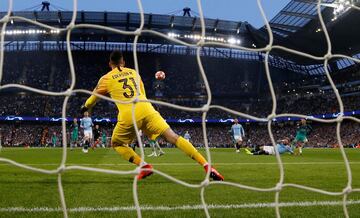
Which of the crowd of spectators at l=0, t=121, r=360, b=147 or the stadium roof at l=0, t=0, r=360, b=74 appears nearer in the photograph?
the stadium roof at l=0, t=0, r=360, b=74

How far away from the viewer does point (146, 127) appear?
5.51m

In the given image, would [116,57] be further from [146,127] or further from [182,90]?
[182,90]

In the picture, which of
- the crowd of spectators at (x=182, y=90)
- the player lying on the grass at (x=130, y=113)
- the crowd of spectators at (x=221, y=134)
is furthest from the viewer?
the crowd of spectators at (x=182, y=90)

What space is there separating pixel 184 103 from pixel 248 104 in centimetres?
833

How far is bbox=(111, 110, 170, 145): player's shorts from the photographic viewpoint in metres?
5.45

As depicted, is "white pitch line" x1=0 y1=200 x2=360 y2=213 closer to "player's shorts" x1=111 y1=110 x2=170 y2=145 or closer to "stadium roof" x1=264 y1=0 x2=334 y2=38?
"player's shorts" x1=111 y1=110 x2=170 y2=145


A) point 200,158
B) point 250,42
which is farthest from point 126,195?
point 250,42

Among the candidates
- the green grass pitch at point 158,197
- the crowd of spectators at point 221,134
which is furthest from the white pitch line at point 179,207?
the crowd of spectators at point 221,134

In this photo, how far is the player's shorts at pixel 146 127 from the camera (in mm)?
5445

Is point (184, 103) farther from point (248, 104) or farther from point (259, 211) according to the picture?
point (259, 211)

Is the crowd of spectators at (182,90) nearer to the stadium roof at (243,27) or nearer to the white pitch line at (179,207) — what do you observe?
the stadium roof at (243,27)

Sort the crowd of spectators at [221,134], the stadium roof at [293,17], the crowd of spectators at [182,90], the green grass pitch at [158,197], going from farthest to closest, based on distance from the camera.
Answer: the crowd of spectators at [182,90], the crowd of spectators at [221,134], the stadium roof at [293,17], the green grass pitch at [158,197]

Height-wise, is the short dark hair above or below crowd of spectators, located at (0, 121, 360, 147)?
above

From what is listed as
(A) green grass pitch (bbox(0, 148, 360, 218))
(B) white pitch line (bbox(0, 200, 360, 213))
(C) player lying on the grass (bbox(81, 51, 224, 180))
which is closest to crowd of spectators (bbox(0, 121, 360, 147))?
(A) green grass pitch (bbox(0, 148, 360, 218))
